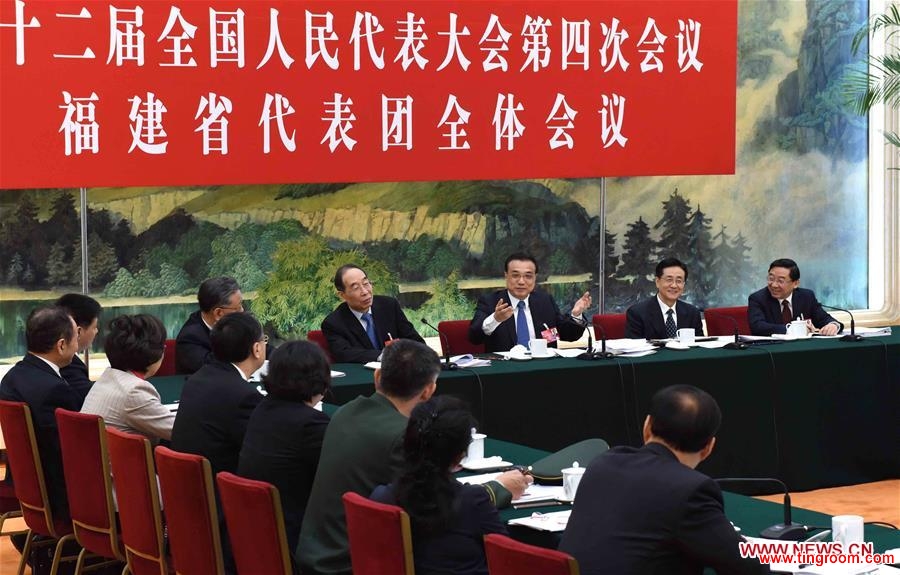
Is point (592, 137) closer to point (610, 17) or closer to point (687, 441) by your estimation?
point (610, 17)

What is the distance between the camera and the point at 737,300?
32.1 feet

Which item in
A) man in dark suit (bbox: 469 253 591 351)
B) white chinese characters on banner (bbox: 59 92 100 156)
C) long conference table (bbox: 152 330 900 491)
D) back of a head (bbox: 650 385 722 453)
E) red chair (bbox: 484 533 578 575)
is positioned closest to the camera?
red chair (bbox: 484 533 578 575)

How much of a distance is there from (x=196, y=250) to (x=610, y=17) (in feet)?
9.31

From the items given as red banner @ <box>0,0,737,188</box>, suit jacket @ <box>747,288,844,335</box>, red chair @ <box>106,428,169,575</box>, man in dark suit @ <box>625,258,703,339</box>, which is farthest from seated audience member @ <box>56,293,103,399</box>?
suit jacket @ <box>747,288,844,335</box>

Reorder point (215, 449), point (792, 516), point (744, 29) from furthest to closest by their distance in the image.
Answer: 1. point (744, 29)
2. point (215, 449)
3. point (792, 516)

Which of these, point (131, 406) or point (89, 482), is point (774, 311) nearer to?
point (131, 406)

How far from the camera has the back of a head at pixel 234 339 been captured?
4.23m

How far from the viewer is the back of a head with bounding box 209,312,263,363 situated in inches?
167

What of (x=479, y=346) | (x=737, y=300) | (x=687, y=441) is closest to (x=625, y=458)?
(x=687, y=441)

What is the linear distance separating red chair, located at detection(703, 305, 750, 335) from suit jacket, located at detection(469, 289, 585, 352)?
783mm

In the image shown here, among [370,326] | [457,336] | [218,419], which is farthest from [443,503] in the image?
[457,336]

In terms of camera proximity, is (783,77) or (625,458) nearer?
(625,458)

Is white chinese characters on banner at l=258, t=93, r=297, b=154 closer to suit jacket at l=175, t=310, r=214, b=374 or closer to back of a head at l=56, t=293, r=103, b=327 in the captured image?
suit jacket at l=175, t=310, r=214, b=374

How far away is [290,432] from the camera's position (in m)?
3.73
